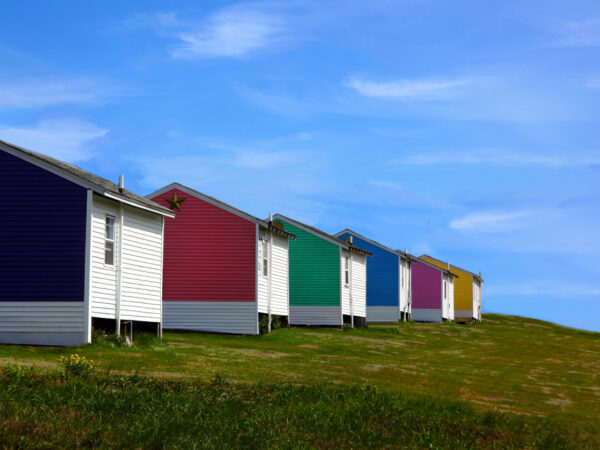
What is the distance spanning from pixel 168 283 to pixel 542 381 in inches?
666

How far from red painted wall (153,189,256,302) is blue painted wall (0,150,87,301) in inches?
440

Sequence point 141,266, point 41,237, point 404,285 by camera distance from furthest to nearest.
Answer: point 404,285, point 141,266, point 41,237

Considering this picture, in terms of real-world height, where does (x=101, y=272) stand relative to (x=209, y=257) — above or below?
below

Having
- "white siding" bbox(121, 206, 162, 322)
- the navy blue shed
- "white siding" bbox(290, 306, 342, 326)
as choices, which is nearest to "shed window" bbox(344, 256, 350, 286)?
"white siding" bbox(290, 306, 342, 326)

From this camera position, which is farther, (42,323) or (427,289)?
(427,289)

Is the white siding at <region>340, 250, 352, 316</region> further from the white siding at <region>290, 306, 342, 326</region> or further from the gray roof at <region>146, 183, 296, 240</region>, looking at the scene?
the gray roof at <region>146, 183, 296, 240</region>

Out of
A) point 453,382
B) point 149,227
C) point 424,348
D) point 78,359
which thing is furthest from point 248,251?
point 78,359

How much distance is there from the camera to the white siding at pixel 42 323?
2388cm

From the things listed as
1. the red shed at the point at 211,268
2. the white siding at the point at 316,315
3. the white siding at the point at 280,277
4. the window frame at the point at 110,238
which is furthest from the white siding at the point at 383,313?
the window frame at the point at 110,238

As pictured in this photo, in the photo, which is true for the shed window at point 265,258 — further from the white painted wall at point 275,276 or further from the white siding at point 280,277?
the white siding at point 280,277

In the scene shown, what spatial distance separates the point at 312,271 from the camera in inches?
1746

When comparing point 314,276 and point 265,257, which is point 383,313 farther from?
point 265,257

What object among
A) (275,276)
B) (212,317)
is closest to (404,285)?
(275,276)

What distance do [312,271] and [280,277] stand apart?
5.49 metres
